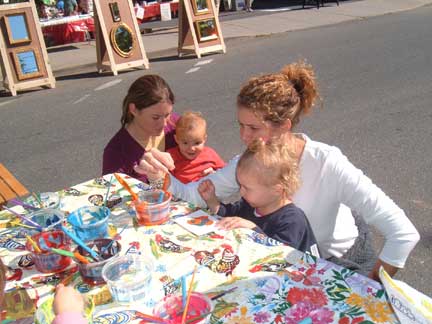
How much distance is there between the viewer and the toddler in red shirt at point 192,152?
10.00ft

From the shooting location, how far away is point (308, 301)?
1443 millimetres

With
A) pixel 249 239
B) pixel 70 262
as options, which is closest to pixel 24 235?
pixel 70 262

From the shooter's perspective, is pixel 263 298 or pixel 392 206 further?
pixel 392 206

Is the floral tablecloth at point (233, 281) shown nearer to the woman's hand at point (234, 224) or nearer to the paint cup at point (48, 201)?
the woman's hand at point (234, 224)

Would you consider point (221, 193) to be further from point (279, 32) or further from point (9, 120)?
point (279, 32)

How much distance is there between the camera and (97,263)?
1.60 m

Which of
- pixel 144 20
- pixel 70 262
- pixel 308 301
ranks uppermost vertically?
pixel 144 20

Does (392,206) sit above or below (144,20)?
below

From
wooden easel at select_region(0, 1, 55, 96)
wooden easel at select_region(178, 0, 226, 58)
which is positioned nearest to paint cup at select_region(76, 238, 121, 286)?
wooden easel at select_region(0, 1, 55, 96)

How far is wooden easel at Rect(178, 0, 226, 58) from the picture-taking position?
28.7 ft

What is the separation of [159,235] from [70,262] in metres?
0.35

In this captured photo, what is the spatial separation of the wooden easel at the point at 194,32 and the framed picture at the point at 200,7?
1 cm

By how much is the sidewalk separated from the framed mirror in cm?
106

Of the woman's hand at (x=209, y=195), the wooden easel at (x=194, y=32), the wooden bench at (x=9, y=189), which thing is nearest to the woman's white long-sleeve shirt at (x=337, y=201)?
the woman's hand at (x=209, y=195)
